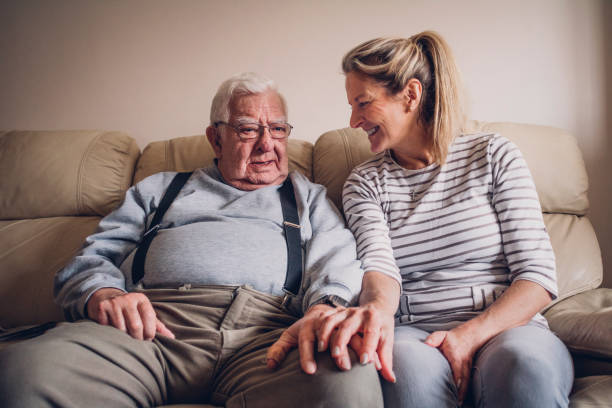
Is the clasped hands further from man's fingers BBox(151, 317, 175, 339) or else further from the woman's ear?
the woman's ear

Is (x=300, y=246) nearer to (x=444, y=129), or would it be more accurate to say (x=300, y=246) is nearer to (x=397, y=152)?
(x=397, y=152)

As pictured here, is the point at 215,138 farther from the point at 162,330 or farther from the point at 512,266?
the point at 512,266

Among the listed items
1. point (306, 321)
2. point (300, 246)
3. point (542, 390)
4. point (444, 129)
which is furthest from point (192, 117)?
point (542, 390)

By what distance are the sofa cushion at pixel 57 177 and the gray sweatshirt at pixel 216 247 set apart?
333mm

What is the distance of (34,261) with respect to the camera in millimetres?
1388

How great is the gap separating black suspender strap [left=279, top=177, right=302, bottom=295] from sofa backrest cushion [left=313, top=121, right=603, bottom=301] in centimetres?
26

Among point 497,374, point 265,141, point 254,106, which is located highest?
point 254,106

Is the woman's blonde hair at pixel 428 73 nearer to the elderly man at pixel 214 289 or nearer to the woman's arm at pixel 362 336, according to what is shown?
the elderly man at pixel 214 289

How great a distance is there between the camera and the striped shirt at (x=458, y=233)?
3.22ft

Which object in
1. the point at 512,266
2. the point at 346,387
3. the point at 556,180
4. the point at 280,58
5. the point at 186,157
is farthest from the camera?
the point at 280,58

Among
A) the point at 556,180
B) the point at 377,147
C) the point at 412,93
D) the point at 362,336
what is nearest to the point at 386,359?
the point at 362,336

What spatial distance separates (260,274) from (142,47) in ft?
4.57

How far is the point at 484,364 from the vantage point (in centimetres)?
80

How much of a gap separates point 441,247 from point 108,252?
97 cm
